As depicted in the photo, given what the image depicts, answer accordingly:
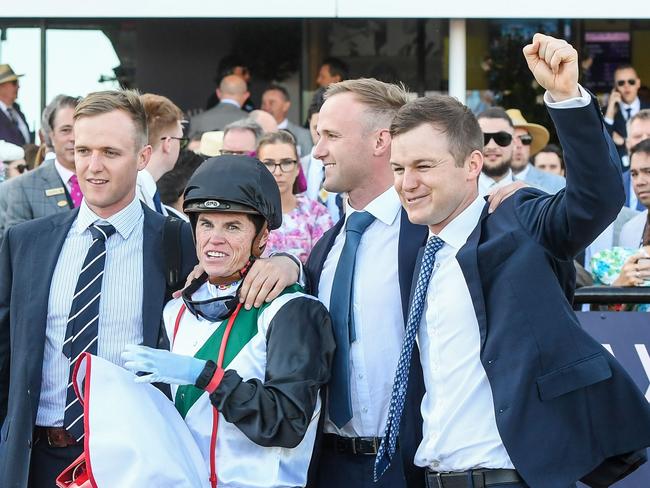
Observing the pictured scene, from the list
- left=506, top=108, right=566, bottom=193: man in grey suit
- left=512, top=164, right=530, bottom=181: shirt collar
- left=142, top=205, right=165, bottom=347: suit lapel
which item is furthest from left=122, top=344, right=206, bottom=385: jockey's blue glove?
left=512, top=164, right=530, bottom=181: shirt collar

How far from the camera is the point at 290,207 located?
→ 23.4 ft

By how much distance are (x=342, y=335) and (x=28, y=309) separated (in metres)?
1.21

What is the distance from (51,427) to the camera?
422 cm

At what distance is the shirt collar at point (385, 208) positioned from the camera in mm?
4270

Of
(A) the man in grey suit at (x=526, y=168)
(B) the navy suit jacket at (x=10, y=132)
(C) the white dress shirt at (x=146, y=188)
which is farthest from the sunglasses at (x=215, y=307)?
(B) the navy suit jacket at (x=10, y=132)

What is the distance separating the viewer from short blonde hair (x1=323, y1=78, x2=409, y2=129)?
446 cm

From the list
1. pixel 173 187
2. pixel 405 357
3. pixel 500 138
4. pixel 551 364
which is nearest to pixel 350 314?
pixel 405 357

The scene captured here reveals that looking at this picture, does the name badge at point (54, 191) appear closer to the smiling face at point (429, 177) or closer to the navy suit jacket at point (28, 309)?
the navy suit jacket at point (28, 309)

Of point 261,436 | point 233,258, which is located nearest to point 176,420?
point 261,436

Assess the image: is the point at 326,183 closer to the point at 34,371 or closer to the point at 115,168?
the point at 115,168

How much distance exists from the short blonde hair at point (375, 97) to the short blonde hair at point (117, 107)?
78 centimetres

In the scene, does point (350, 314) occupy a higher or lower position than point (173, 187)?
lower

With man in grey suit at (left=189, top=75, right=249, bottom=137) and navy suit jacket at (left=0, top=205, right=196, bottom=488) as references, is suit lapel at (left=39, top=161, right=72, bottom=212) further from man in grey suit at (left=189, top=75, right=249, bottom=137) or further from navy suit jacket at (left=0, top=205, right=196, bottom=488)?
man in grey suit at (left=189, top=75, right=249, bottom=137)

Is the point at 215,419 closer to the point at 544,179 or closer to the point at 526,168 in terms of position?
the point at 544,179
